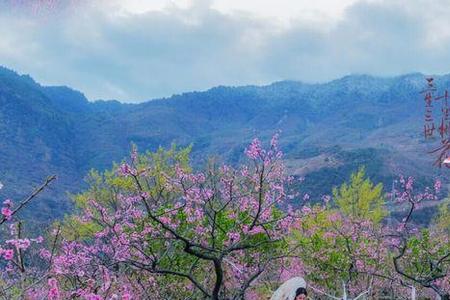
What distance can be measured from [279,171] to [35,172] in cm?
18776

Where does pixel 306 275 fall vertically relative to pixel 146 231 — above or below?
below

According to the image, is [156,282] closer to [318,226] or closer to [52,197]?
[318,226]

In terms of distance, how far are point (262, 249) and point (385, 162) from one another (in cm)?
13004

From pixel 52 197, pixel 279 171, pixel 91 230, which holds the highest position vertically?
pixel 279 171

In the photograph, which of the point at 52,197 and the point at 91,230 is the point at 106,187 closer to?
the point at 91,230

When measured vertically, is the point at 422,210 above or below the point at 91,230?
below

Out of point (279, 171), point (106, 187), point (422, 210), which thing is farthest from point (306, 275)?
point (422, 210)

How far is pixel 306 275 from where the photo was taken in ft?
73.8

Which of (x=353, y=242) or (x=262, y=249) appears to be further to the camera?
(x=353, y=242)

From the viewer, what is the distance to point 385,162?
14238cm

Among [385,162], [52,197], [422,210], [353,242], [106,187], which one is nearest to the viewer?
[353,242]

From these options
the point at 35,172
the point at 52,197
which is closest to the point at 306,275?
the point at 52,197

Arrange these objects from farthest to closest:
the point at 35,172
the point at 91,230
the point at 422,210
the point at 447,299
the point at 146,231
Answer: the point at 35,172 → the point at 422,210 → the point at 91,230 → the point at 146,231 → the point at 447,299

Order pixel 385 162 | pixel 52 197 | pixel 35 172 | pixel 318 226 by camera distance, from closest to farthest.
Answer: pixel 318 226
pixel 385 162
pixel 52 197
pixel 35 172
